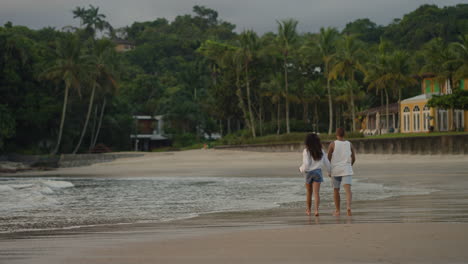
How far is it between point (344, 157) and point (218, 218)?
7.29 feet

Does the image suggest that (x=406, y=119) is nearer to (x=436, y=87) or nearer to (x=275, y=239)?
(x=436, y=87)

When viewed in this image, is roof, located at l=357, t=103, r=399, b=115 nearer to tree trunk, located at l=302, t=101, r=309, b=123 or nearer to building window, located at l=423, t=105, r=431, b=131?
tree trunk, located at l=302, t=101, r=309, b=123

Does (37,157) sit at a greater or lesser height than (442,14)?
lesser

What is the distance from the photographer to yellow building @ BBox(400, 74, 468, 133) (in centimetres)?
4153

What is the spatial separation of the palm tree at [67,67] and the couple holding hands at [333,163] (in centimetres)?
4552

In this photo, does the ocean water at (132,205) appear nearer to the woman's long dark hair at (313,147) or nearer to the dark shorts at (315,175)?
the dark shorts at (315,175)

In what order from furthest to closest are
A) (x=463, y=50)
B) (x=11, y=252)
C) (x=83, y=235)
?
(x=463, y=50) → (x=83, y=235) → (x=11, y=252)

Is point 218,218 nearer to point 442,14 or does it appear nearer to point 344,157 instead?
point 344,157

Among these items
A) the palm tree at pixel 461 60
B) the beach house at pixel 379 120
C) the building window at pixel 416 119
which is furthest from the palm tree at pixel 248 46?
the palm tree at pixel 461 60

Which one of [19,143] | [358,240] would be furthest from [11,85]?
[358,240]

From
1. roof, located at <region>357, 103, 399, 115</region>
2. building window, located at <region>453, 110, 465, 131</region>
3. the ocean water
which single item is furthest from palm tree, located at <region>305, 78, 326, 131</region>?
the ocean water

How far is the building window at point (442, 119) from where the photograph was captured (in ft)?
141

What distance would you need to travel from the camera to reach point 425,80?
49000mm

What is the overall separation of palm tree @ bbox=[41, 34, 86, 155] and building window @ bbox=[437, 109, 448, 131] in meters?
30.1
